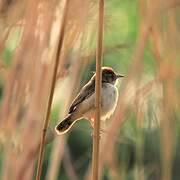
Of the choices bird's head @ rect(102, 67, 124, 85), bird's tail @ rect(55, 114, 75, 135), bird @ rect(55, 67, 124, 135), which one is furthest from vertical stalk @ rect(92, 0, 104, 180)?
bird's head @ rect(102, 67, 124, 85)

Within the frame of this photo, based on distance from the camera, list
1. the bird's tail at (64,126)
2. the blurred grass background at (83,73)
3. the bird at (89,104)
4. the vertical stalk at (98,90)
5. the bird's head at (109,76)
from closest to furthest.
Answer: the vertical stalk at (98,90) → the blurred grass background at (83,73) → the bird's tail at (64,126) → the bird at (89,104) → the bird's head at (109,76)

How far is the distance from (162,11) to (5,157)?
1.58 feet

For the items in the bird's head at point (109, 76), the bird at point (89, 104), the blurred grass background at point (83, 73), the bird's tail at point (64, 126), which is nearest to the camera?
the blurred grass background at point (83, 73)

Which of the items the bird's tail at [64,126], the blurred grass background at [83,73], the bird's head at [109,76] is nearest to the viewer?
the blurred grass background at [83,73]

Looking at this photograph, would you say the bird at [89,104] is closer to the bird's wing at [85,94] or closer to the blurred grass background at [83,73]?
the bird's wing at [85,94]

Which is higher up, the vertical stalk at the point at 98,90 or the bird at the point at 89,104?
the bird at the point at 89,104

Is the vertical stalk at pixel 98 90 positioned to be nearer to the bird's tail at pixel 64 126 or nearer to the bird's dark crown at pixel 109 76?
the bird's tail at pixel 64 126

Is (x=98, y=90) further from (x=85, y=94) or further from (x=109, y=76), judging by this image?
(x=109, y=76)

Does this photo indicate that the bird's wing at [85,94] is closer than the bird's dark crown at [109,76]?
Yes

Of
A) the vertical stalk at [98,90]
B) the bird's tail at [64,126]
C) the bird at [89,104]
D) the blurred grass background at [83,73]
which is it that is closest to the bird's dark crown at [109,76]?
the bird at [89,104]

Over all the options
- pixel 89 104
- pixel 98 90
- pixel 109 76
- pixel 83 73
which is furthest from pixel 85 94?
pixel 98 90

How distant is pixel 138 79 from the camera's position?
124 cm

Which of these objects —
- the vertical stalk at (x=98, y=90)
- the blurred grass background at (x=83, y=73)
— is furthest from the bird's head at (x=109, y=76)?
the vertical stalk at (x=98, y=90)

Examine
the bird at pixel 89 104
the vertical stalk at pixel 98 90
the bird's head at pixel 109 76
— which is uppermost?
the bird's head at pixel 109 76
